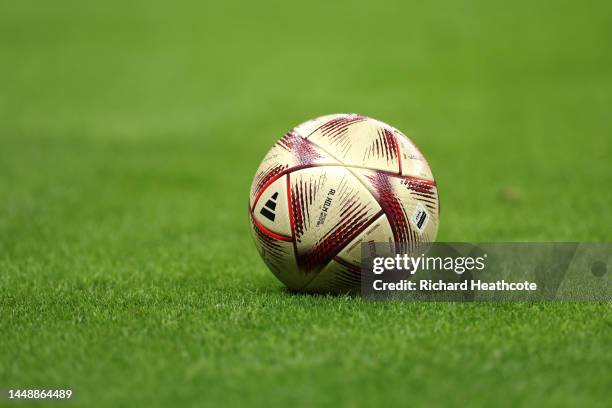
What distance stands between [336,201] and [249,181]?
715 centimetres

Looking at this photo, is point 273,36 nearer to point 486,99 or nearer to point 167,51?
point 167,51

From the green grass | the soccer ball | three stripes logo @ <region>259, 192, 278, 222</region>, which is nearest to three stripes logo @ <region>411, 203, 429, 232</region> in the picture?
the soccer ball

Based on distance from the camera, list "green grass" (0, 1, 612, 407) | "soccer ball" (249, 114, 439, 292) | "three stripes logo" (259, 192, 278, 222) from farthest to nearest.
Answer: "three stripes logo" (259, 192, 278, 222) → "soccer ball" (249, 114, 439, 292) → "green grass" (0, 1, 612, 407)

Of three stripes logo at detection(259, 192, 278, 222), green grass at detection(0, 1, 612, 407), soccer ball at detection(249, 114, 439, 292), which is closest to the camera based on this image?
green grass at detection(0, 1, 612, 407)

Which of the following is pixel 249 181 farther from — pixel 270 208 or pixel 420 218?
pixel 420 218

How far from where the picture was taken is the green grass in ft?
12.8

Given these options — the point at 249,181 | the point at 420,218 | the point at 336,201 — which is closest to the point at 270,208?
the point at 336,201

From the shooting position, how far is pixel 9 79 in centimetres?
2072

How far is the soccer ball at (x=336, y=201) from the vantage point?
5035mm

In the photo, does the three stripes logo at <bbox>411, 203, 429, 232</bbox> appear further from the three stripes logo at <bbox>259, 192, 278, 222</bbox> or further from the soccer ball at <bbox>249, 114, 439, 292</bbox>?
the three stripes logo at <bbox>259, 192, 278, 222</bbox>

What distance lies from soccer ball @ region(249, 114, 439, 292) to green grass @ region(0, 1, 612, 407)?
0.97 feet

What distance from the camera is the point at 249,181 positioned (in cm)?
1209

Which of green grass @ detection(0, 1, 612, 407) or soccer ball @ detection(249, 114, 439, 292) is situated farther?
soccer ball @ detection(249, 114, 439, 292)

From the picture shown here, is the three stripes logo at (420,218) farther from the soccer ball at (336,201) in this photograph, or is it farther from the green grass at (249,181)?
the green grass at (249,181)
